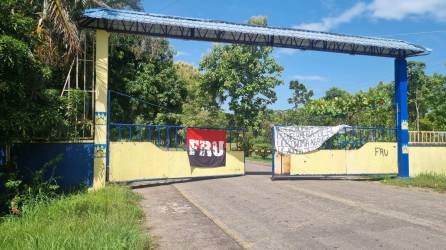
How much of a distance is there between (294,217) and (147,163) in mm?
7133

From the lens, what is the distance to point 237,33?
48.5 feet

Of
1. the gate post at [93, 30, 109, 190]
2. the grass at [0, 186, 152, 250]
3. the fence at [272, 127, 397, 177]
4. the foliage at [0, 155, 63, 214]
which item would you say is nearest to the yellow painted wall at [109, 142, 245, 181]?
the gate post at [93, 30, 109, 190]

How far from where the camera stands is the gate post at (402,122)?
1686 centimetres

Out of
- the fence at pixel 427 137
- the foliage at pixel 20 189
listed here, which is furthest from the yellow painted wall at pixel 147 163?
the fence at pixel 427 137

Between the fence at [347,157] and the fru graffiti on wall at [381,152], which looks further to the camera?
the fru graffiti on wall at [381,152]

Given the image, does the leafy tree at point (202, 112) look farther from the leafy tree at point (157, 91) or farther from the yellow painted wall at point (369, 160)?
the yellow painted wall at point (369, 160)

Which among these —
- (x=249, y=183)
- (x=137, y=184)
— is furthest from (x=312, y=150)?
(x=137, y=184)

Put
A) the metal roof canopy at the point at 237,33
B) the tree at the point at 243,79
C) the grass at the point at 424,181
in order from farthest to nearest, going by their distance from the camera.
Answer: the tree at the point at 243,79, the grass at the point at 424,181, the metal roof canopy at the point at 237,33

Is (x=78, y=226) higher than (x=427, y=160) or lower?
lower

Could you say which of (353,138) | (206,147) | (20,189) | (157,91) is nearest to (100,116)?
(20,189)

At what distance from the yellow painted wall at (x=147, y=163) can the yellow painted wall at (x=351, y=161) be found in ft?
12.4

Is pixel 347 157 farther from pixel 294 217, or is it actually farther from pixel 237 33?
pixel 294 217

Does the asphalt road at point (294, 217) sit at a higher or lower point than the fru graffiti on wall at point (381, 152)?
lower

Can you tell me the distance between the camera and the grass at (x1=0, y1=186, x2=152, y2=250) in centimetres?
554
